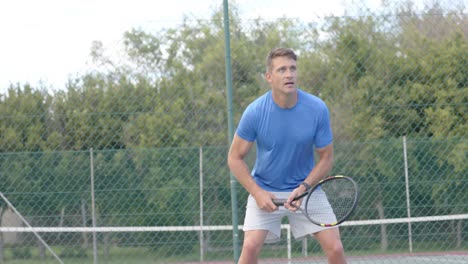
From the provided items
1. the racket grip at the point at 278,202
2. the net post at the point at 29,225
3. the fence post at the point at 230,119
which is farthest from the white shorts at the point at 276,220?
the net post at the point at 29,225

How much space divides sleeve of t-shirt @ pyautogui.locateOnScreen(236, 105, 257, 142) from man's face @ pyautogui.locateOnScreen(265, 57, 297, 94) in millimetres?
238

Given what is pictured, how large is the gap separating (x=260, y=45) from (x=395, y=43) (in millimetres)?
1236

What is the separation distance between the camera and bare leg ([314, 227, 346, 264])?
16.9 ft

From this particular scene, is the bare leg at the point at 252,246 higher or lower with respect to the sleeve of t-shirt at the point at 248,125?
lower

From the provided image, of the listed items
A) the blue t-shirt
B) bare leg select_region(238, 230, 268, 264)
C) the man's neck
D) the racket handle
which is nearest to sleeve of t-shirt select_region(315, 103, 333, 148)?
the blue t-shirt

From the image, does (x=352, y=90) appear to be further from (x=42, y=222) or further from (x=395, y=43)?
(x=42, y=222)

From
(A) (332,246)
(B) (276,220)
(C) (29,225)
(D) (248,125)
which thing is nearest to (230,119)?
(D) (248,125)

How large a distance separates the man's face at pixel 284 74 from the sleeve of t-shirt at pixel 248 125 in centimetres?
24

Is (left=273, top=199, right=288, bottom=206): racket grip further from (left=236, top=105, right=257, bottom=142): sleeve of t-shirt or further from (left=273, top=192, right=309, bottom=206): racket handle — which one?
(left=236, top=105, right=257, bottom=142): sleeve of t-shirt

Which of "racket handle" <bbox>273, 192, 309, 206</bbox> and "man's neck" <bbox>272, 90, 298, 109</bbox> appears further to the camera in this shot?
"man's neck" <bbox>272, 90, 298, 109</bbox>

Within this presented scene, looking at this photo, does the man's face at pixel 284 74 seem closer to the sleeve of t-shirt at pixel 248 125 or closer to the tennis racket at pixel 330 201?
the sleeve of t-shirt at pixel 248 125

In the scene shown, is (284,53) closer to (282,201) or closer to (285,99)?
(285,99)

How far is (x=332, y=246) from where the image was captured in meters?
5.17

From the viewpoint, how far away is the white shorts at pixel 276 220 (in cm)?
532
